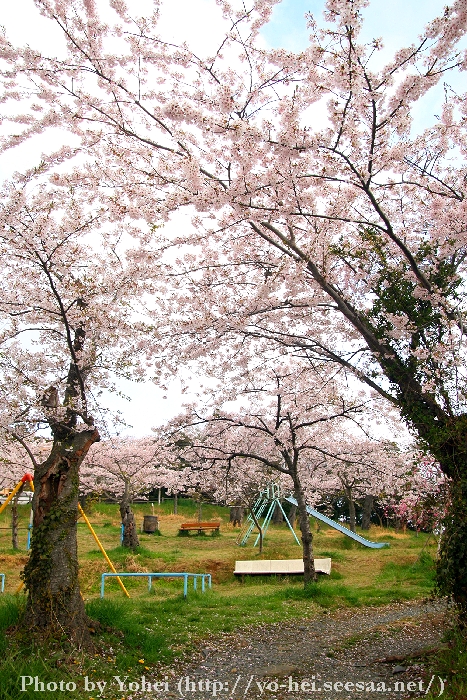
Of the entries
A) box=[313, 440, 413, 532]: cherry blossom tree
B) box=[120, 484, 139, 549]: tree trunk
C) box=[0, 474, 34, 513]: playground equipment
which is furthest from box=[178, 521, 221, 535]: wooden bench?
box=[0, 474, 34, 513]: playground equipment

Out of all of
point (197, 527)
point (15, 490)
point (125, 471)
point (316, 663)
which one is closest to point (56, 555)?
point (15, 490)

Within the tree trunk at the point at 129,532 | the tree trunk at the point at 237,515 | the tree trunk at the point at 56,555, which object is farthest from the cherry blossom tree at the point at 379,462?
the tree trunk at the point at 237,515

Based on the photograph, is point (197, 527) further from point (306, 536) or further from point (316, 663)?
point (316, 663)

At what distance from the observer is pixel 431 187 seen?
579 centimetres

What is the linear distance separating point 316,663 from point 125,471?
489 inches

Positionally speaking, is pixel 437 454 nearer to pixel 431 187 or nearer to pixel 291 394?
pixel 431 187

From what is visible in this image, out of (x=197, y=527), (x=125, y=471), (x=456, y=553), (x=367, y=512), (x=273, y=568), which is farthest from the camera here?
(x=367, y=512)

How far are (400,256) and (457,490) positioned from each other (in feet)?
10.0

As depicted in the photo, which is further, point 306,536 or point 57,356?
point 306,536

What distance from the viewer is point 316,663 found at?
18.0 ft

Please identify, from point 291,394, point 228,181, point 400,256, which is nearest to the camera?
point 228,181

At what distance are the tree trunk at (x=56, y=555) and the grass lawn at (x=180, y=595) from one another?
257 mm

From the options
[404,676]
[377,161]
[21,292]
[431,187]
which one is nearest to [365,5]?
[377,161]

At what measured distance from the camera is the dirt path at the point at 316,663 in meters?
4.61
